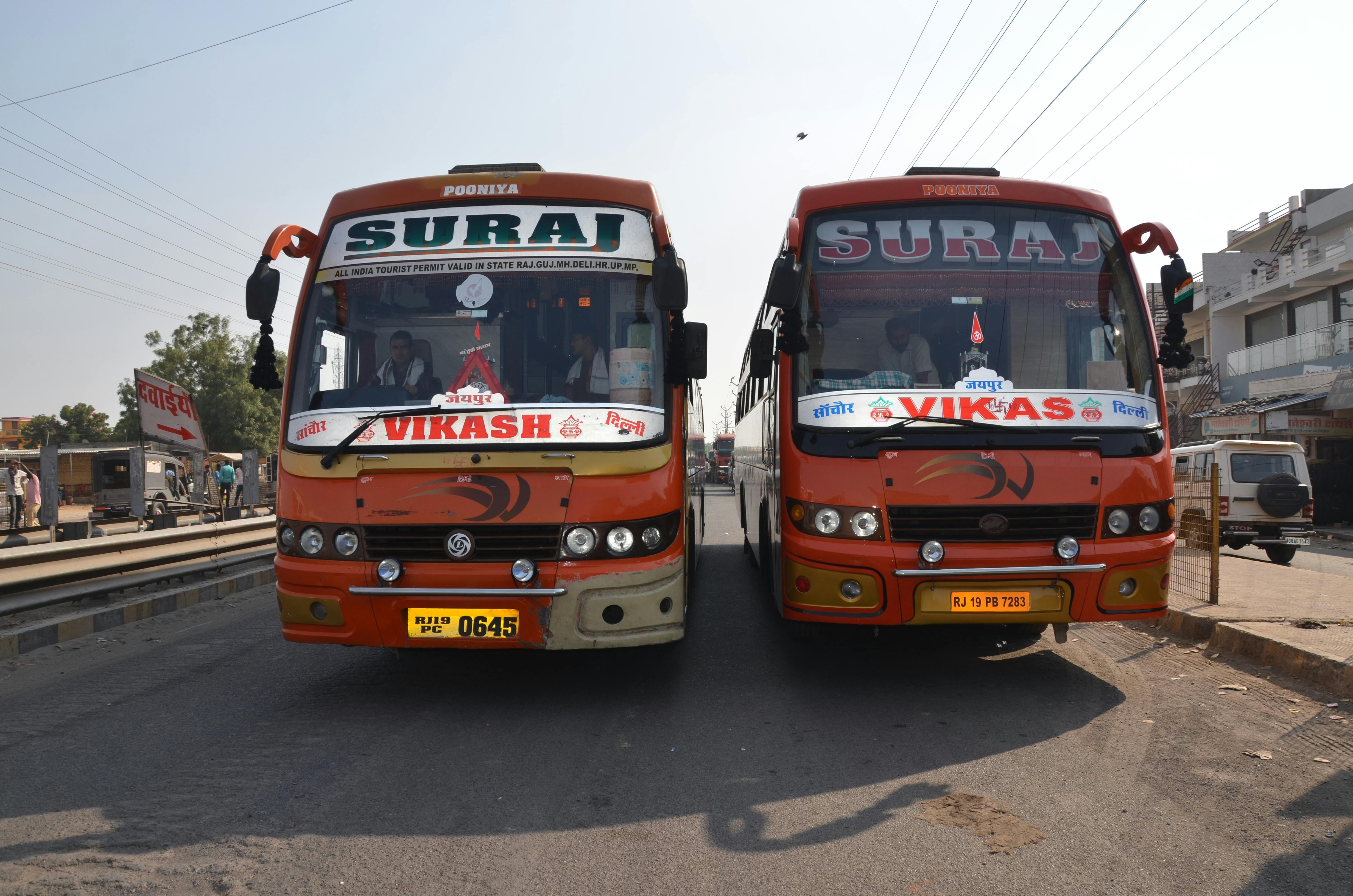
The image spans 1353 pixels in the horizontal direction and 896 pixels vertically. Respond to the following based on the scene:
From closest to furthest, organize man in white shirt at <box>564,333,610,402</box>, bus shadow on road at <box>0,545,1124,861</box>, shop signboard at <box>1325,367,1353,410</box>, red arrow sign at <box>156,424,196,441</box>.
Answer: bus shadow on road at <box>0,545,1124,861</box>
man in white shirt at <box>564,333,610,402</box>
red arrow sign at <box>156,424,196,441</box>
shop signboard at <box>1325,367,1353,410</box>

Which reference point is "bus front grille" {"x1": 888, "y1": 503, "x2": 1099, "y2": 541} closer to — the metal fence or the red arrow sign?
the metal fence

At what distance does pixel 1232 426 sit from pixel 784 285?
2939cm

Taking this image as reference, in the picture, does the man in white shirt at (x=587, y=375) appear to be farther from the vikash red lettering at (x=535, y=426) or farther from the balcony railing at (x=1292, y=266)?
the balcony railing at (x=1292, y=266)

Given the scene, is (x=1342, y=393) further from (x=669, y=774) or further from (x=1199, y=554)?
(x=669, y=774)

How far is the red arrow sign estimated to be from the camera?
591 inches

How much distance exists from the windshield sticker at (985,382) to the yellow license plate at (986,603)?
119 cm

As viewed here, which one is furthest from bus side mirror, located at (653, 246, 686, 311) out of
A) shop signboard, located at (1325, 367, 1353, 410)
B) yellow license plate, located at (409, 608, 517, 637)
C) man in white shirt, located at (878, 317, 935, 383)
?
shop signboard, located at (1325, 367, 1353, 410)

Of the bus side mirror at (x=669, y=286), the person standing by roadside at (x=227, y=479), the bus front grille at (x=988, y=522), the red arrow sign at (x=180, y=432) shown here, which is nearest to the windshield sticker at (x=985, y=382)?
the bus front grille at (x=988, y=522)

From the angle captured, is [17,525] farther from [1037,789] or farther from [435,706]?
[1037,789]

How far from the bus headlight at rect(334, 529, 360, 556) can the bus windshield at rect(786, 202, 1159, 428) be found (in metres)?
2.65

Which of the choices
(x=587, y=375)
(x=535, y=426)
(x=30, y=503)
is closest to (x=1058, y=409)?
(x=587, y=375)

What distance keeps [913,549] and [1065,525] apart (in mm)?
882

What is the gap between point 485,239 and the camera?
5660mm

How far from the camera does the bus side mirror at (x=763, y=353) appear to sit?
6629mm
